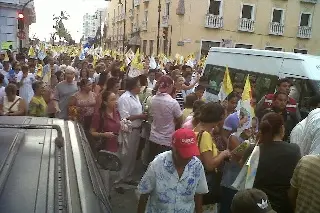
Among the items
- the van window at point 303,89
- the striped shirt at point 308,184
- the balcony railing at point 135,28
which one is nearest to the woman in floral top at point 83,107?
the striped shirt at point 308,184

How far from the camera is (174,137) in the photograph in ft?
10.2

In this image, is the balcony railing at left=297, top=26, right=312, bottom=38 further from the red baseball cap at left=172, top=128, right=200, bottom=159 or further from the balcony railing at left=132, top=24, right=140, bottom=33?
the red baseball cap at left=172, top=128, right=200, bottom=159

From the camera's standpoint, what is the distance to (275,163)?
134 inches

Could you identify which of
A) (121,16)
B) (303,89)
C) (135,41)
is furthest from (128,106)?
(121,16)

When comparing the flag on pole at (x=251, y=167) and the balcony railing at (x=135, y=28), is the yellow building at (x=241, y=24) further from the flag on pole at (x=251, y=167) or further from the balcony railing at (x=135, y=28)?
the flag on pole at (x=251, y=167)

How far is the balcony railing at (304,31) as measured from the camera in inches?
1296

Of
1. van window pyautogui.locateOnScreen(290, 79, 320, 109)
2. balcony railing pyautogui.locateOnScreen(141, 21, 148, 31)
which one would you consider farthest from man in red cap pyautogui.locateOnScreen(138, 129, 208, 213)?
balcony railing pyautogui.locateOnScreen(141, 21, 148, 31)

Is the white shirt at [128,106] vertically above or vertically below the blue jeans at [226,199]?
above

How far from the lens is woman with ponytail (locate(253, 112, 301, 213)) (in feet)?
11.2

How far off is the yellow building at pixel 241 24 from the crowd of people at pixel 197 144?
80.1 feet

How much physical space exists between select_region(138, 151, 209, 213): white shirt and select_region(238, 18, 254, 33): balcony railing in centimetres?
2994

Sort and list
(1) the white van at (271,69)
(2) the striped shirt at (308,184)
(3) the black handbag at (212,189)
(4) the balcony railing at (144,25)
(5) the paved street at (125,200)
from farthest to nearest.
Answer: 1. (4) the balcony railing at (144,25)
2. (1) the white van at (271,69)
3. (5) the paved street at (125,200)
4. (3) the black handbag at (212,189)
5. (2) the striped shirt at (308,184)

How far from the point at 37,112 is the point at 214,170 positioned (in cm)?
358

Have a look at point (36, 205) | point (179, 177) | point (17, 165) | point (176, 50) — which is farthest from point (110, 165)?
point (176, 50)
